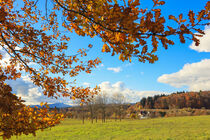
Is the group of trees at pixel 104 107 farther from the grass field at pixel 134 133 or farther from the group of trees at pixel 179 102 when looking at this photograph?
the group of trees at pixel 179 102

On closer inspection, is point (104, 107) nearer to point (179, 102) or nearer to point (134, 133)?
point (134, 133)

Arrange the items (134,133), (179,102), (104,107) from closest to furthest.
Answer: (134,133) < (104,107) < (179,102)

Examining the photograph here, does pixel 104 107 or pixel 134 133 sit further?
pixel 104 107

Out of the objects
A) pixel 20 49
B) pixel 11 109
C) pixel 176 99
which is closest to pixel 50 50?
pixel 20 49

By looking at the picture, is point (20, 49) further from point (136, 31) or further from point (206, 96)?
point (206, 96)

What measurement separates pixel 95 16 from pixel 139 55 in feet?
3.07

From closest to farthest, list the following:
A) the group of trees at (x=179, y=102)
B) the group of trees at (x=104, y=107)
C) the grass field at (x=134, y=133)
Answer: the grass field at (x=134, y=133) < the group of trees at (x=104, y=107) < the group of trees at (x=179, y=102)

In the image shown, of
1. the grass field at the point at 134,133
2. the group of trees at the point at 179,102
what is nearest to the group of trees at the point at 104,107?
the grass field at the point at 134,133

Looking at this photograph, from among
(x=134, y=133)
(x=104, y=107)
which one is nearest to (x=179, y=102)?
(x=104, y=107)

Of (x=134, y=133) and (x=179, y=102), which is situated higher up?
(x=179, y=102)

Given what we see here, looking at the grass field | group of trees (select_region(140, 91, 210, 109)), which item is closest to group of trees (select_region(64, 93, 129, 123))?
the grass field

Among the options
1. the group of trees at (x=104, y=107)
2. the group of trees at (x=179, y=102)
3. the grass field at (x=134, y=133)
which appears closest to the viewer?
the grass field at (x=134, y=133)

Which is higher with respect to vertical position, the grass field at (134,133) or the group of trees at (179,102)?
the group of trees at (179,102)

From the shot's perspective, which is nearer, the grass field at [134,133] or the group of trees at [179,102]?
the grass field at [134,133]
